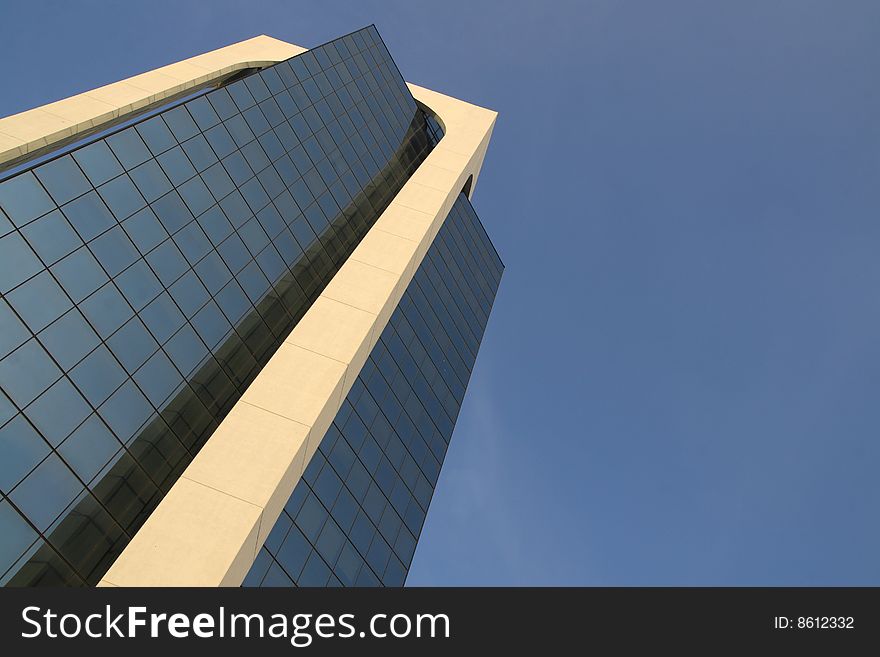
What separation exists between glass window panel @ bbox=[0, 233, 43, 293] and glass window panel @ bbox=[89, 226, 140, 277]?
2561mm

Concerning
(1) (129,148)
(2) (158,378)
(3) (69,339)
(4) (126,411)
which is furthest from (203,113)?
(4) (126,411)

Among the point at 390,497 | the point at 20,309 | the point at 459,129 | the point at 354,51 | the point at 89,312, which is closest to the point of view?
the point at 20,309

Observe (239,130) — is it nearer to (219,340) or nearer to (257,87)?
(257,87)

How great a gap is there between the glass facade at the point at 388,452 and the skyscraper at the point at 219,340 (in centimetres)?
13

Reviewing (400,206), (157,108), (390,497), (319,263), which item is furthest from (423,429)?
(157,108)

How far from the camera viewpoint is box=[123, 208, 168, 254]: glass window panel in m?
25.1

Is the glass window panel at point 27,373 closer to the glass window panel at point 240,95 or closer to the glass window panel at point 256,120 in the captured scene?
the glass window panel at point 256,120

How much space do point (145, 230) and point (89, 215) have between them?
8.44 feet

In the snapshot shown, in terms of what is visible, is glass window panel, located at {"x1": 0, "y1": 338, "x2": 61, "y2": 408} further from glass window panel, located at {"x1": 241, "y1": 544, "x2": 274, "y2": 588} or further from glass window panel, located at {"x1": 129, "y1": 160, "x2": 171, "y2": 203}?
glass window panel, located at {"x1": 241, "y1": 544, "x2": 274, "y2": 588}

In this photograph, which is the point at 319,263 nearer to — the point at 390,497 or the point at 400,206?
the point at 400,206

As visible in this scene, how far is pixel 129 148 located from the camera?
87.5 ft
